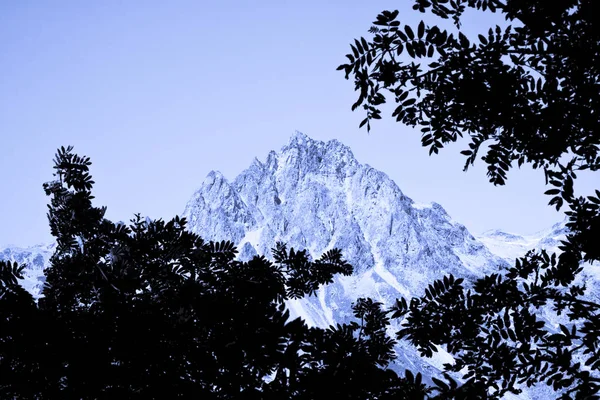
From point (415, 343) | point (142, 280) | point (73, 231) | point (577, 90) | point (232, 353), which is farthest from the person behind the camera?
point (73, 231)

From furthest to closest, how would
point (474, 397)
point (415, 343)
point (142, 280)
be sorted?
point (142, 280), point (415, 343), point (474, 397)

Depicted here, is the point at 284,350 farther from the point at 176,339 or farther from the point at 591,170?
the point at 591,170

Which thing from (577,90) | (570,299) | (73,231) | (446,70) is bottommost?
(570,299)

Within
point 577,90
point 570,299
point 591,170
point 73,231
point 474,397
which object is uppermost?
point 73,231

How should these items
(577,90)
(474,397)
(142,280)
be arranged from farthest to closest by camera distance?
(142,280) < (577,90) < (474,397)

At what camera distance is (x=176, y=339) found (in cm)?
504

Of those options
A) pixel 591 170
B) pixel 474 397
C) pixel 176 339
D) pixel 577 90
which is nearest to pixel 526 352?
pixel 474 397

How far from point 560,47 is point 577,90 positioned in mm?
442

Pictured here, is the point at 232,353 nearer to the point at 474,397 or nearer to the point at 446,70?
the point at 474,397

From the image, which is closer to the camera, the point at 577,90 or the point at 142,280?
the point at 577,90

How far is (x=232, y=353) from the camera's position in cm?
469

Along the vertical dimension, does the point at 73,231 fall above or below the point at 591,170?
above

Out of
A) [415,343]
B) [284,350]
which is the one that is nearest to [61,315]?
[284,350]

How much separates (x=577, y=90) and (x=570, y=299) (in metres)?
2.03
